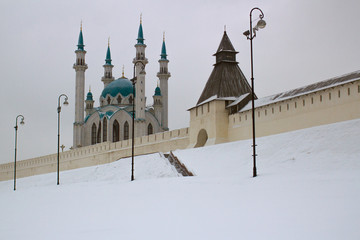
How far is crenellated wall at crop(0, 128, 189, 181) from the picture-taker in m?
36.1

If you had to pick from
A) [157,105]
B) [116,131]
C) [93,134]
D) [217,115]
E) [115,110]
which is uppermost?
[157,105]

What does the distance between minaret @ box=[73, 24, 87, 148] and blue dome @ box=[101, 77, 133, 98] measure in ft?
17.2

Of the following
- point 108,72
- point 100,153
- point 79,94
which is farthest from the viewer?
point 108,72

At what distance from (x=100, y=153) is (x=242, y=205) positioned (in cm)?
3699

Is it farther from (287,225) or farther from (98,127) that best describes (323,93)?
(98,127)

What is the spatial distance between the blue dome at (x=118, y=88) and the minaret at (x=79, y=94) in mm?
5246

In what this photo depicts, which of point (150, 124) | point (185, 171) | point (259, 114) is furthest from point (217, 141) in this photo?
point (150, 124)

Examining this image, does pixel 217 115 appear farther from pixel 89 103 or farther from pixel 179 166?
pixel 89 103

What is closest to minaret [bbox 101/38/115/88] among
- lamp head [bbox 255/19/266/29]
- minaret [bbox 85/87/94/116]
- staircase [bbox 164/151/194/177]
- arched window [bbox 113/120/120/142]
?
minaret [bbox 85/87/94/116]

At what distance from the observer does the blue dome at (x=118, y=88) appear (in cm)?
6525

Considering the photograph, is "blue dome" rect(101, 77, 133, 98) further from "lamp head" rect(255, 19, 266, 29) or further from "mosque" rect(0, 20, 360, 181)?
"lamp head" rect(255, 19, 266, 29)

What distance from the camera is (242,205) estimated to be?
10.0 metres

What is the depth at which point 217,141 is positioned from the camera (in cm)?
2925

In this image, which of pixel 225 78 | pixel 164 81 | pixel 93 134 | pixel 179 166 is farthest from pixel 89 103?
pixel 179 166
